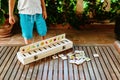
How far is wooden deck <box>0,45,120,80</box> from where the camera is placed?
7.91ft

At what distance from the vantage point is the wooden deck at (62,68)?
2412mm

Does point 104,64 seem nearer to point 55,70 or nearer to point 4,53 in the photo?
point 55,70

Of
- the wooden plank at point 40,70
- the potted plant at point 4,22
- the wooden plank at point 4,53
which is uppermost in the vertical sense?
the potted plant at point 4,22

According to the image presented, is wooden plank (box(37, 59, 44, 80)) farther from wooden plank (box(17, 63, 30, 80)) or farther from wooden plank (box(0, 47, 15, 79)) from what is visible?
wooden plank (box(0, 47, 15, 79))

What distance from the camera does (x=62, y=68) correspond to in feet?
8.45

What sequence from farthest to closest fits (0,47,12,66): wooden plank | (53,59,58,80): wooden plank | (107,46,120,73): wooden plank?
(0,47,12,66): wooden plank → (107,46,120,73): wooden plank → (53,59,58,80): wooden plank

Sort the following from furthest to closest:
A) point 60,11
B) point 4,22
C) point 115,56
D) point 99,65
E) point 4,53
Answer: point 60,11
point 4,22
point 4,53
point 115,56
point 99,65

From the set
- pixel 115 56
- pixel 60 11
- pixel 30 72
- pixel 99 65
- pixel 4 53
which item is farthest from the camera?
pixel 60 11

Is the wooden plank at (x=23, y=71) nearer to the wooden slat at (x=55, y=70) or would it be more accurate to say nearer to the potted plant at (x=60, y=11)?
the wooden slat at (x=55, y=70)

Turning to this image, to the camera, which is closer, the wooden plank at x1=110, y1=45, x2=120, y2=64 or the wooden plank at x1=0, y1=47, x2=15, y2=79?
the wooden plank at x1=0, y1=47, x2=15, y2=79

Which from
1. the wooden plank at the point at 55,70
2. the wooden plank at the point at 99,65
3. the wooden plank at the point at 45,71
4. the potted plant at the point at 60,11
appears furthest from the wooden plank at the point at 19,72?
the potted plant at the point at 60,11

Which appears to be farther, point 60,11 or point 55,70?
point 60,11

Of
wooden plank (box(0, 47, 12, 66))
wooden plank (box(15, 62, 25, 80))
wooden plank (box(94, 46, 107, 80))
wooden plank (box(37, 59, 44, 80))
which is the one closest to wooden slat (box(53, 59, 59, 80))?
wooden plank (box(37, 59, 44, 80))

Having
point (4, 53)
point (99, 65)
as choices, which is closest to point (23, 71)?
point (4, 53)
